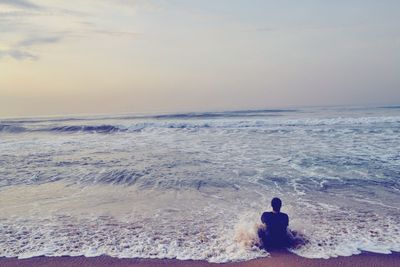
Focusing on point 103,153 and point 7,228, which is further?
point 103,153

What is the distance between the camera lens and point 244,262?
4.75 metres

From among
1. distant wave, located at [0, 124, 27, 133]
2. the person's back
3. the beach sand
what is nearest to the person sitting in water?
the person's back

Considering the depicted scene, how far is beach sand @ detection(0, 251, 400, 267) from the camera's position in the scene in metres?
4.70

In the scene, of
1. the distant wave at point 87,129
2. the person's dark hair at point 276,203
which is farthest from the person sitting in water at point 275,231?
the distant wave at point 87,129

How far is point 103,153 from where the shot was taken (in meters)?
15.0

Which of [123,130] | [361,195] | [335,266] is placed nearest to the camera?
[335,266]

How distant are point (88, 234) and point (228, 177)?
15.5 ft

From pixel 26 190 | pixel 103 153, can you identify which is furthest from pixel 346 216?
pixel 103 153

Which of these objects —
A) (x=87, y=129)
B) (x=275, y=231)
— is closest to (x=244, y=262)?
(x=275, y=231)

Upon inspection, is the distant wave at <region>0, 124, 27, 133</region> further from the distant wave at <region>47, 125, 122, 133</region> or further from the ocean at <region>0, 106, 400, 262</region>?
the ocean at <region>0, 106, 400, 262</region>

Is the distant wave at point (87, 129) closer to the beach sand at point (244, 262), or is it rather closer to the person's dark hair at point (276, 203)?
the beach sand at point (244, 262)

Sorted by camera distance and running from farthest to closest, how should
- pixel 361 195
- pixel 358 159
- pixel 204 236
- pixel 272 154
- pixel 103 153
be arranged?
1. pixel 103 153
2. pixel 272 154
3. pixel 358 159
4. pixel 361 195
5. pixel 204 236

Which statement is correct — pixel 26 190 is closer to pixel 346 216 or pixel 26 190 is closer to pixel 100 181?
pixel 100 181

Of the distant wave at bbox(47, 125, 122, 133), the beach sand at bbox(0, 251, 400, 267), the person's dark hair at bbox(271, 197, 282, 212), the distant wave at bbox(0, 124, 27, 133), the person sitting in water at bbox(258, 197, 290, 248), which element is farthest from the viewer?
the distant wave at bbox(0, 124, 27, 133)
